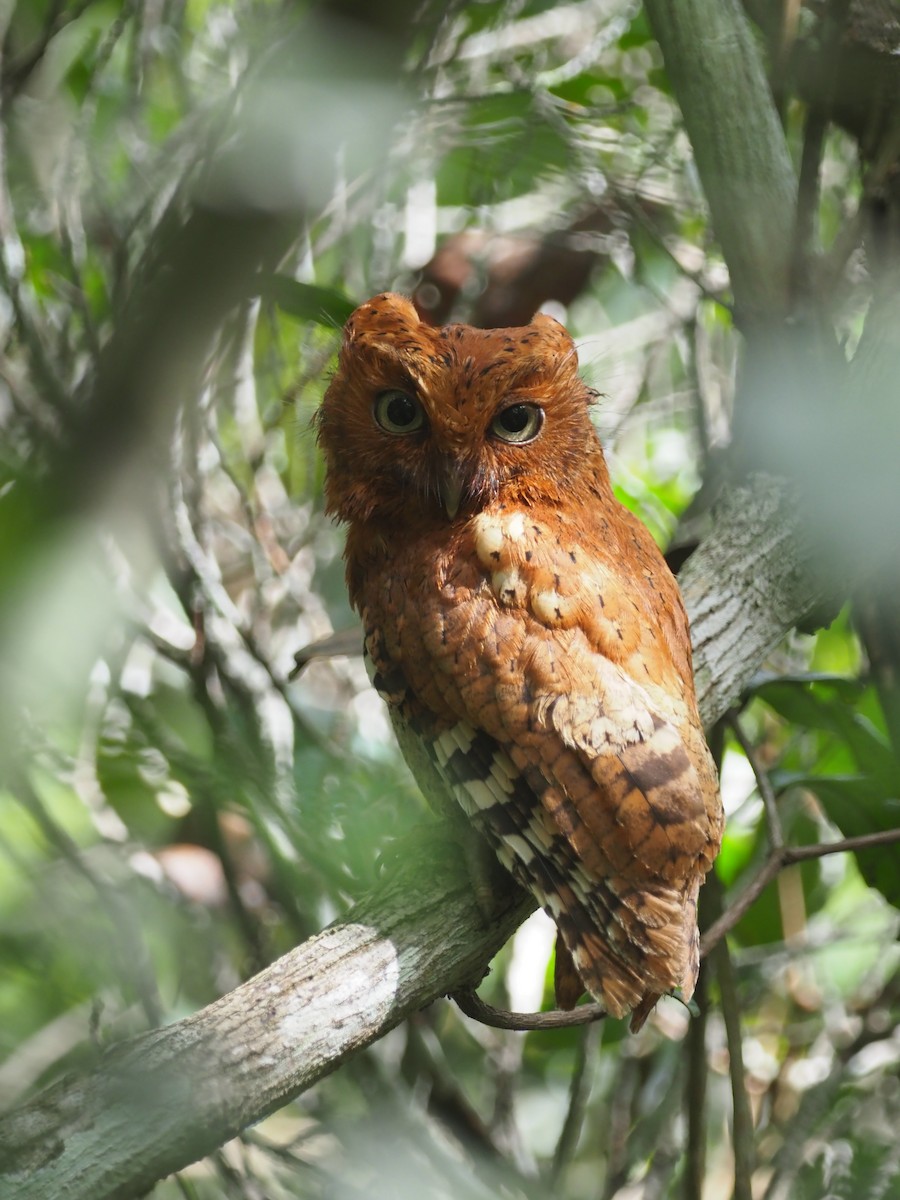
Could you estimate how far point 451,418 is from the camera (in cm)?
210

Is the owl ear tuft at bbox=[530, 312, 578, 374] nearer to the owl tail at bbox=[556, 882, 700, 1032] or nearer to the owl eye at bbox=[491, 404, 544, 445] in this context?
the owl eye at bbox=[491, 404, 544, 445]

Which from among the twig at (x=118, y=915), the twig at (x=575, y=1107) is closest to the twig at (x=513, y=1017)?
the twig at (x=118, y=915)

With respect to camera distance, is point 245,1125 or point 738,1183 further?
point 738,1183

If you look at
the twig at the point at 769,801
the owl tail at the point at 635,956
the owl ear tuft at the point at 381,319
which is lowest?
the twig at the point at 769,801

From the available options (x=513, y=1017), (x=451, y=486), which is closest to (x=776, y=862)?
(x=513, y=1017)

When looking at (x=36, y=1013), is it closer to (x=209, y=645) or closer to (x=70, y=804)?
(x=209, y=645)

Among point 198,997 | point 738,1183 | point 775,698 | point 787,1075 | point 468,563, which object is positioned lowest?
point 787,1075

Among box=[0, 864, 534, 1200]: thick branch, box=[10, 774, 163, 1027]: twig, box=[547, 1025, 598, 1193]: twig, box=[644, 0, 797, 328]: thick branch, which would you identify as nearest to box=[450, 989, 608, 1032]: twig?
box=[0, 864, 534, 1200]: thick branch

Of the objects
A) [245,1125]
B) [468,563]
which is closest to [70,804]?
[468,563]

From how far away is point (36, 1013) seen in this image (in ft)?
3.94

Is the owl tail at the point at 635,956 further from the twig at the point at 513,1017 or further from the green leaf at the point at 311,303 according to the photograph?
the green leaf at the point at 311,303

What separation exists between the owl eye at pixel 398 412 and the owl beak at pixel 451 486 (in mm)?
147

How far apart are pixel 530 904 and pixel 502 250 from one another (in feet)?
8.74

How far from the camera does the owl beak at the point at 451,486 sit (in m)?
2.10
